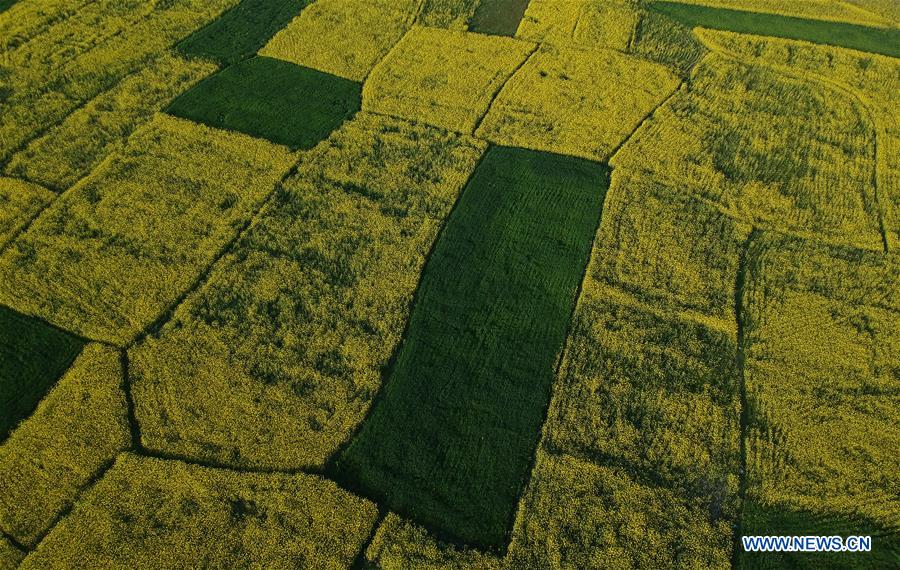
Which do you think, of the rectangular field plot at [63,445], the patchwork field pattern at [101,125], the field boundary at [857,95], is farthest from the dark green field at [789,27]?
the rectangular field plot at [63,445]

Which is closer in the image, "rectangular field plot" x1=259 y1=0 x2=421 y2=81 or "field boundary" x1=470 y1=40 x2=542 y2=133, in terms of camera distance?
"field boundary" x1=470 y1=40 x2=542 y2=133

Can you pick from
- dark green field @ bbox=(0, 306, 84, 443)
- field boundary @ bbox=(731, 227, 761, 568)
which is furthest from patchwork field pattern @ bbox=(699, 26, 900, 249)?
dark green field @ bbox=(0, 306, 84, 443)

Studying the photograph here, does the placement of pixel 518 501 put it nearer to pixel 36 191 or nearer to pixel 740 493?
pixel 740 493

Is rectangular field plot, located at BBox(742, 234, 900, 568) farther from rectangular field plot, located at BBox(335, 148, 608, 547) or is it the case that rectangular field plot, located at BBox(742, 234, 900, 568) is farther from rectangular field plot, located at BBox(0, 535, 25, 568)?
rectangular field plot, located at BBox(0, 535, 25, 568)

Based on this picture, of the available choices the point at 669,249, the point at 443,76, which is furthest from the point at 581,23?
the point at 669,249

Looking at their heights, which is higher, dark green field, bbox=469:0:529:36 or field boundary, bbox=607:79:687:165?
dark green field, bbox=469:0:529:36

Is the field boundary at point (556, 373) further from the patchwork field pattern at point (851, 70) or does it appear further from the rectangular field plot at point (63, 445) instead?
the patchwork field pattern at point (851, 70)

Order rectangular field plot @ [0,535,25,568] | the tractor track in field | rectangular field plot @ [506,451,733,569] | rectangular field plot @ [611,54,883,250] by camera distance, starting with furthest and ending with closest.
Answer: rectangular field plot @ [611,54,883,250]
rectangular field plot @ [506,451,733,569]
the tractor track in field
rectangular field plot @ [0,535,25,568]
